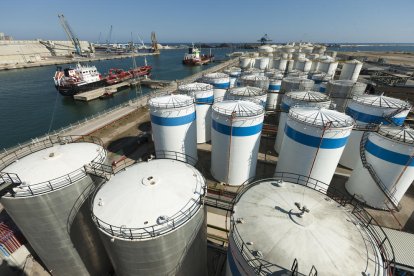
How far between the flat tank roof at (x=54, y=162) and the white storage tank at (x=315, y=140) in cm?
1404

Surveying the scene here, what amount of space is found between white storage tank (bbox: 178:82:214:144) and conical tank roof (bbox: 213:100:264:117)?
635cm

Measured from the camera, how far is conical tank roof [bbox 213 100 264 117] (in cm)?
1669

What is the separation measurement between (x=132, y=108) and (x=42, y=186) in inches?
1241

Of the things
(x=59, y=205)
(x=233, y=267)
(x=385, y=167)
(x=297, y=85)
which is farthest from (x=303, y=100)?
(x=59, y=205)

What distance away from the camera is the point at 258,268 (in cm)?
649

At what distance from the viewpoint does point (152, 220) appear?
25.8ft

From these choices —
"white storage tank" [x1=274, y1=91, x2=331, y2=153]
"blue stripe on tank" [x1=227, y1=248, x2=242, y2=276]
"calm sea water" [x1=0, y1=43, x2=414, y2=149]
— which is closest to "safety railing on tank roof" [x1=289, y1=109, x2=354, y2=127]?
"white storage tank" [x1=274, y1=91, x2=331, y2=153]

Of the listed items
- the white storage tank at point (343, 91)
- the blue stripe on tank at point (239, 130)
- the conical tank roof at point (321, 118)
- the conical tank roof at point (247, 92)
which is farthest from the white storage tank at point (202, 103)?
the white storage tank at point (343, 91)

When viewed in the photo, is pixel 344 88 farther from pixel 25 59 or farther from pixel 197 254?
pixel 25 59

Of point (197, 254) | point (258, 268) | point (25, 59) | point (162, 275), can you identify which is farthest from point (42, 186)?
point (25, 59)

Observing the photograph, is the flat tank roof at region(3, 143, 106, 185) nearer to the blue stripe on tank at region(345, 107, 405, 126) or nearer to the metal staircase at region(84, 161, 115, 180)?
the metal staircase at region(84, 161, 115, 180)

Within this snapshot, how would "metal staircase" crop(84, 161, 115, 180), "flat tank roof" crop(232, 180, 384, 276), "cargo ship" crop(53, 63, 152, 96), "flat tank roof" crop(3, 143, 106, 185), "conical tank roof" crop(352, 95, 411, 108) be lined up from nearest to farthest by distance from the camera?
1. "flat tank roof" crop(232, 180, 384, 276)
2. "flat tank roof" crop(3, 143, 106, 185)
3. "metal staircase" crop(84, 161, 115, 180)
4. "conical tank roof" crop(352, 95, 411, 108)
5. "cargo ship" crop(53, 63, 152, 96)

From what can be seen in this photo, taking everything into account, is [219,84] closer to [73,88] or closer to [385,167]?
[385,167]

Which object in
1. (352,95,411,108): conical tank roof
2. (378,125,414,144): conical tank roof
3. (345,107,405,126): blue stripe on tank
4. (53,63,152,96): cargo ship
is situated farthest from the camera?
(53,63,152,96): cargo ship
